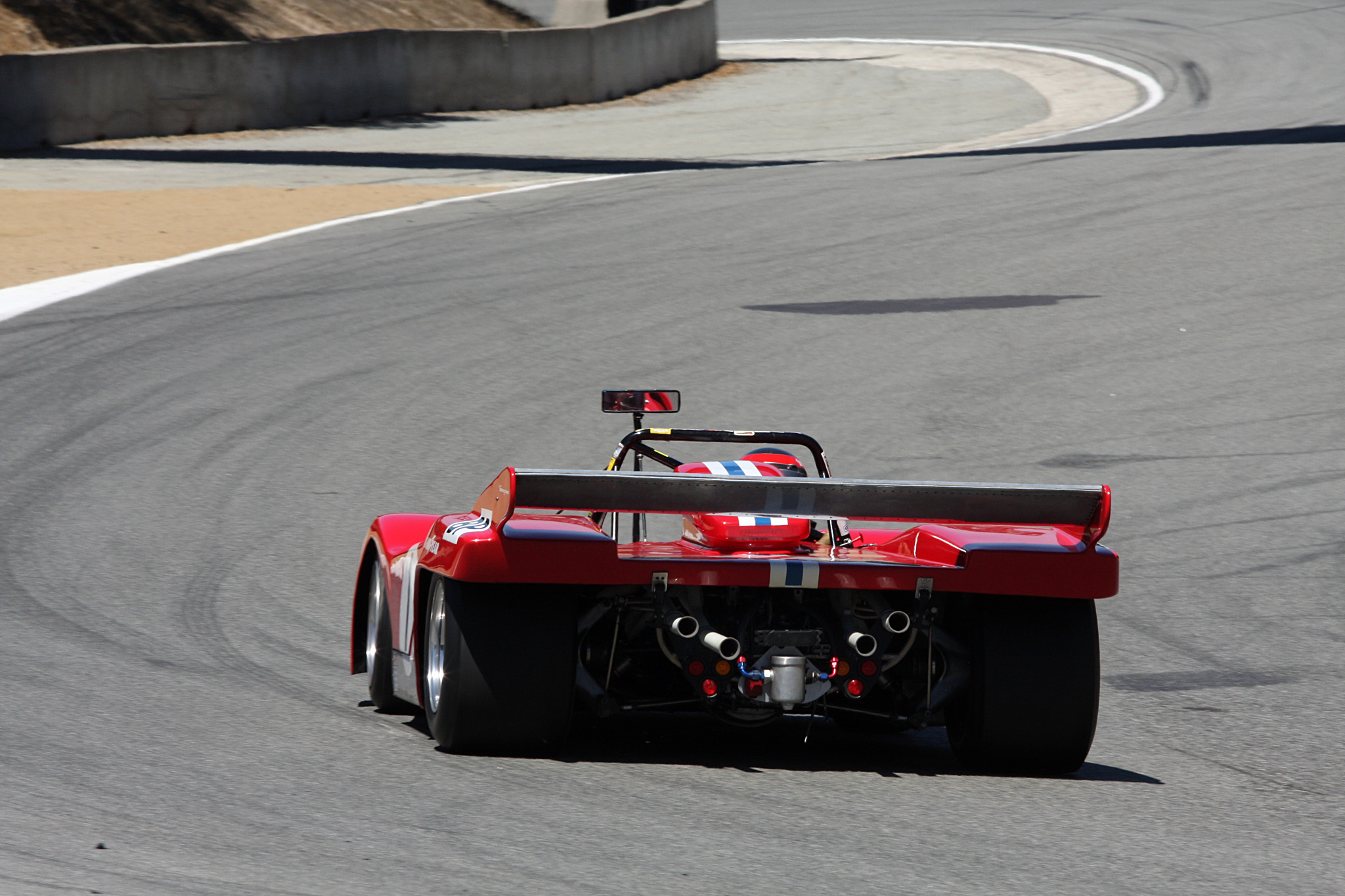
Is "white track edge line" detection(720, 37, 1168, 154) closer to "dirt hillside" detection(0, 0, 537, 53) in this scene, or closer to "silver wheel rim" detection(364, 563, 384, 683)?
"dirt hillside" detection(0, 0, 537, 53)

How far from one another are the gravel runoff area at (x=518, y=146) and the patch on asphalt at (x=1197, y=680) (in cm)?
1076

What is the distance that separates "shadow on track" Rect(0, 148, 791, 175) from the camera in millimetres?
21328

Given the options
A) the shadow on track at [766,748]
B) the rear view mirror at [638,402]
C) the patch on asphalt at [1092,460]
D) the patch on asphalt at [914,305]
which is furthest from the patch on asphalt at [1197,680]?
the patch on asphalt at [914,305]

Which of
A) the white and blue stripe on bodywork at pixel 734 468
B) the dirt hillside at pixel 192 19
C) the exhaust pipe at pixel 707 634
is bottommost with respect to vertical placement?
the exhaust pipe at pixel 707 634

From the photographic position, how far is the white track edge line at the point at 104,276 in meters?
14.1

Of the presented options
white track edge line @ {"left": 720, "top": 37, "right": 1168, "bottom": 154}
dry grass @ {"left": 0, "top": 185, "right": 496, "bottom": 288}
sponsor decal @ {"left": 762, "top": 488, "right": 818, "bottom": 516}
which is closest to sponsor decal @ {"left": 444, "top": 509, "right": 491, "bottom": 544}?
sponsor decal @ {"left": 762, "top": 488, "right": 818, "bottom": 516}

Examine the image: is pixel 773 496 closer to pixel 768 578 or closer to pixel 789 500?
pixel 789 500

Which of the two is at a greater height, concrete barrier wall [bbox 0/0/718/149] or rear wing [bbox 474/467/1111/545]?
concrete barrier wall [bbox 0/0/718/149]

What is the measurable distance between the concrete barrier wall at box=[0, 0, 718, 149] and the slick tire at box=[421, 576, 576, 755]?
18097 mm

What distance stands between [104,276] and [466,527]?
421 inches

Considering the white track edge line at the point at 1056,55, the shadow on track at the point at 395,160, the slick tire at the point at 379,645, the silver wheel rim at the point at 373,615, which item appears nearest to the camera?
the slick tire at the point at 379,645

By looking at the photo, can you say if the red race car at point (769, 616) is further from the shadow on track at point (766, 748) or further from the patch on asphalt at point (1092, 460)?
the patch on asphalt at point (1092, 460)

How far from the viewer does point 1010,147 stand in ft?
76.2

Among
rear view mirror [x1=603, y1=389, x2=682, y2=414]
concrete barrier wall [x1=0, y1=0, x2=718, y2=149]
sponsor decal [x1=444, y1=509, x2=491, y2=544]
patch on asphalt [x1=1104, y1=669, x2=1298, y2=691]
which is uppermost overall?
concrete barrier wall [x1=0, y1=0, x2=718, y2=149]
